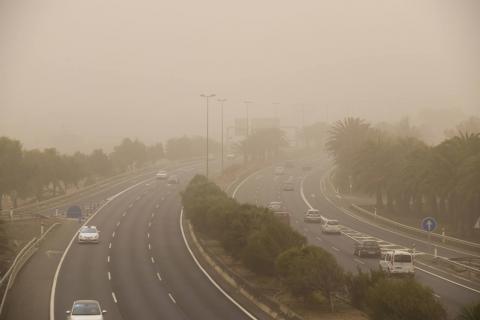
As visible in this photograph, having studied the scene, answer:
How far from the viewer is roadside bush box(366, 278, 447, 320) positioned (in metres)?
26.2

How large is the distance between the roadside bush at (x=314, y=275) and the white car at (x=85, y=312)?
9.16 metres

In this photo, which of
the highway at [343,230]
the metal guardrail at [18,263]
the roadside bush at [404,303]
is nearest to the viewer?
the roadside bush at [404,303]

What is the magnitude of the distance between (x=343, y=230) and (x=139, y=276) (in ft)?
99.5

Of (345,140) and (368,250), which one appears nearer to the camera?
(368,250)

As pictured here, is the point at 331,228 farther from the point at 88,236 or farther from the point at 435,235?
the point at 88,236

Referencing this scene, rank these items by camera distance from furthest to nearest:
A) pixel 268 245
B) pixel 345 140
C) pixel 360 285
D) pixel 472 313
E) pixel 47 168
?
1. pixel 345 140
2. pixel 47 168
3. pixel 268 245
4. pixel 360 285
5. pixel 472 313

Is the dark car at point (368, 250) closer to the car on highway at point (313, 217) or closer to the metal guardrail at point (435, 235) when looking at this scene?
the metal guardrail at point (435, 235)

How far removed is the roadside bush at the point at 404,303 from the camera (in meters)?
26.2

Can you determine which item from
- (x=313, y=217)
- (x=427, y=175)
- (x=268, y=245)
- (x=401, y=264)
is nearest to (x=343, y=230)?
(x=313, y=217)

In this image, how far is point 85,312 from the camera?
3159 cm

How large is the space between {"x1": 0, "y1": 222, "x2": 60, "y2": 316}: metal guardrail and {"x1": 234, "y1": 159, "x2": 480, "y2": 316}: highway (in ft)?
67.2

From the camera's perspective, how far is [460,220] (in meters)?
69.8

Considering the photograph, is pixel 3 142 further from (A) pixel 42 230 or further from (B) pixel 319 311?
(B) pixel 319 311

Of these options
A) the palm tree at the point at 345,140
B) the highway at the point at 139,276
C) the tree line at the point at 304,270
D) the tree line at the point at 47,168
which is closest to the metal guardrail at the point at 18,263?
the highway at the point at 139,276
